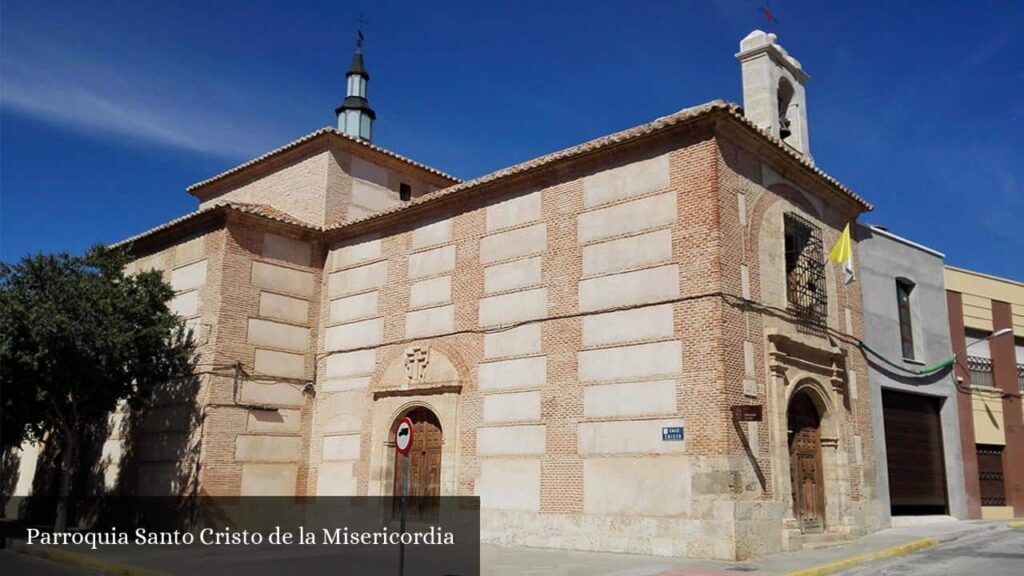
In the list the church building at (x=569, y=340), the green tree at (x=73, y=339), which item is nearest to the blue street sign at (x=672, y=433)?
the church building at (x=569, y=340)

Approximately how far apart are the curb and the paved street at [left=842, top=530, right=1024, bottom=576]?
9.55 m

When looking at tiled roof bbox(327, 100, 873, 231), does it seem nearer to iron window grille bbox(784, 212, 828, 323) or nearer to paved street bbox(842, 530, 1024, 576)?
iron window grille bbox(784, 212, 828, 323)

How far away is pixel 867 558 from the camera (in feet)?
40.9

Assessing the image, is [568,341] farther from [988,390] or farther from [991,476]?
[991,476]

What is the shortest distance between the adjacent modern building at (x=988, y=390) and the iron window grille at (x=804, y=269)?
279 inches

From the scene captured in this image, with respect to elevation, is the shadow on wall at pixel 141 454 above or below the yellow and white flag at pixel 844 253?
below

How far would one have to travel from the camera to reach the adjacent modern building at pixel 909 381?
60.3ft

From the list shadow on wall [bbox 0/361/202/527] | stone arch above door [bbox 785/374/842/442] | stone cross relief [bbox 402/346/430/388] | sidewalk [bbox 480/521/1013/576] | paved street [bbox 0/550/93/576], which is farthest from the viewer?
shadow on wall [bbox 0/361/202/527]

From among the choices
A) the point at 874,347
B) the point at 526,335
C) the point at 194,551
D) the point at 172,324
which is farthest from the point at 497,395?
the point at 874,347

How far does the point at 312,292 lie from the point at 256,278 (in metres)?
1.53

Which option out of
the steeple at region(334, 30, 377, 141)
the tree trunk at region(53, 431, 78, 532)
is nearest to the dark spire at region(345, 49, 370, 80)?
the steeple at region(334, 30, 377, 141)

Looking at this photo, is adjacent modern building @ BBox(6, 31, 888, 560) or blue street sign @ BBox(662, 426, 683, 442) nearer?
blue street sign @ BBox(662, 426, 683, 442)

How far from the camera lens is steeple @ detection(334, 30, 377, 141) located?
2525 cm

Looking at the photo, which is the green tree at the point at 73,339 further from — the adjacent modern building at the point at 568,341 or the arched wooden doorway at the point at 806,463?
the arched wooden doorway at the point at 806,463
